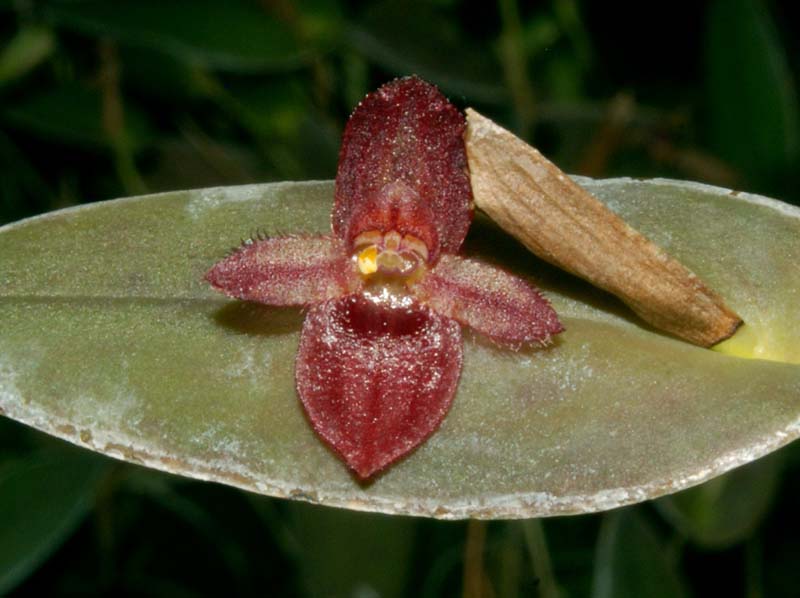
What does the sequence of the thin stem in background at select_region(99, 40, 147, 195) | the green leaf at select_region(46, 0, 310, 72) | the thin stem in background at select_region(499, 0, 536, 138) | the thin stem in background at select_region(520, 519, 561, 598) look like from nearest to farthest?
the thin stem in background at select_region(520, 519, 561, 598)
the green leaf at select_region(46, 0, 310, 72)
the thin stem in background at select_region(99, 40, 147, 195)
the thin stem in background at select_region(499, 0, 536, 138)

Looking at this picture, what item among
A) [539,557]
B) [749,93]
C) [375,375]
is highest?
[375,375]

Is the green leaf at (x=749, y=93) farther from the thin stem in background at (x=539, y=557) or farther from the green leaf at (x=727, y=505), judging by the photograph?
the thin stem in background at (x=539, y=557)

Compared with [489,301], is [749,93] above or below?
below

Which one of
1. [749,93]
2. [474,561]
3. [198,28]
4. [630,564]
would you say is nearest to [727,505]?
[630,564]

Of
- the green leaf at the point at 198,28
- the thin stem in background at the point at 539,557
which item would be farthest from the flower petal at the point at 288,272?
the green leaf at the point at 198,28

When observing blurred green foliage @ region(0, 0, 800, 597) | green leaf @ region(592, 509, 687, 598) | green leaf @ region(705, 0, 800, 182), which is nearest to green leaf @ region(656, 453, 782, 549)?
blurred green foliage @ region(0, 0, 800, 597)

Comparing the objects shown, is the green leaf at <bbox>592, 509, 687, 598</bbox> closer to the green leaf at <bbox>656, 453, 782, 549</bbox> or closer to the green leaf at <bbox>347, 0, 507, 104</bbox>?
the green leaf at <bbox>656, 453, 782, 549</bbox>

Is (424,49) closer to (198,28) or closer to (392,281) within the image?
(198,28)

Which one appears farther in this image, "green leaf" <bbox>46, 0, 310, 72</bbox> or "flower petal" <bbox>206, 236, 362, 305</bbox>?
"green leaf" <bbox>46, 0, 310, 72</bbox>
